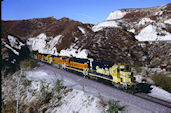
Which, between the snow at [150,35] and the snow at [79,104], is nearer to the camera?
the snow at [79,104]

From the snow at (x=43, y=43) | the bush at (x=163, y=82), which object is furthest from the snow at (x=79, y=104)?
the snow at (x=43, y=43)

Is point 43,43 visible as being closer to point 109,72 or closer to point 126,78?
point 109,72

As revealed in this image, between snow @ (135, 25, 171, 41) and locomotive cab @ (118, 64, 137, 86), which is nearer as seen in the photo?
locomotive cab @ (118, 64, 137, 86)

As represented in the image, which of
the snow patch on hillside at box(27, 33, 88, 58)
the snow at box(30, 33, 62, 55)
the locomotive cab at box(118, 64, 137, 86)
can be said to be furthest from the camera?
the snow at box(30, 33, 62, 55)

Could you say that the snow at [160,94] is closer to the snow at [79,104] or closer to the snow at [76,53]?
the snow at [79,104]

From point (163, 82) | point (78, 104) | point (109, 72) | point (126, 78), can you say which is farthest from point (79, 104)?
point (163, 82)

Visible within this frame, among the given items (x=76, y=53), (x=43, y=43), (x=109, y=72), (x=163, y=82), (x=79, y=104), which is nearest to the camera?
(x=79, y=104)

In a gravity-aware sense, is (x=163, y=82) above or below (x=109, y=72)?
below

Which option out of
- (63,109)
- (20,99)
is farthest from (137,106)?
(20,99)

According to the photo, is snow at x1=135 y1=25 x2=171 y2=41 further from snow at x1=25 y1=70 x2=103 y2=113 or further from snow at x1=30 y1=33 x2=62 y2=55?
snow at x1=30 y1=33 x2=62 y2=55

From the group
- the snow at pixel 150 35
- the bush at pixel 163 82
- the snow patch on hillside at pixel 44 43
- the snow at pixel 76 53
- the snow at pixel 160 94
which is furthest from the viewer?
the snow patch on hillside at pixel 44 43

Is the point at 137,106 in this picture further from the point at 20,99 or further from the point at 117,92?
the point at 20,99

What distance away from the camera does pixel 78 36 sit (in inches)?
1919

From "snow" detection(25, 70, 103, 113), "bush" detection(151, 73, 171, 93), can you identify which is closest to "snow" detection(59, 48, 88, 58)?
"bush" detection(151, 73, 171, 93)
